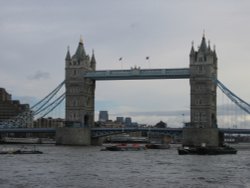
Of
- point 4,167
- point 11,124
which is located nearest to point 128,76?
point 11,124

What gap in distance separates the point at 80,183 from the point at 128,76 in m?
101

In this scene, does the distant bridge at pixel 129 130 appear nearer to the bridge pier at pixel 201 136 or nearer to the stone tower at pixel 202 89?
the bridge pier at pixel 201 136

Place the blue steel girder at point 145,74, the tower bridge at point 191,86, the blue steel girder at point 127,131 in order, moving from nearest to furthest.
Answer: the tower bridge at point 191,86
the blue steel girder at point 127,131
the blue steel girder at point 145,74

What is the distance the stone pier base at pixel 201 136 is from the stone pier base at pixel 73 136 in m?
25.9

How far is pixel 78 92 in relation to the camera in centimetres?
16038

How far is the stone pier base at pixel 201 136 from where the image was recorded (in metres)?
140

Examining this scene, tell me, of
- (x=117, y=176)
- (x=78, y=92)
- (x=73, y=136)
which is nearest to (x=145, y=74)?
(x=78, y=92)

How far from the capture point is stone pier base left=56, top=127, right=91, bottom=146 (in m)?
152

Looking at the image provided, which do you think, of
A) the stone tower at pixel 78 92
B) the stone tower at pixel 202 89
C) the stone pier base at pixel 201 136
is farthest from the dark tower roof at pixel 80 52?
the stone pier base at pixel 201 136

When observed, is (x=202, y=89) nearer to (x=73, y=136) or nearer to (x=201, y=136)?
(x=201, y=136)

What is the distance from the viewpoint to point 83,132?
501 feet

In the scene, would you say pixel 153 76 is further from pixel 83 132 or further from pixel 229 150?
pixel 229 150

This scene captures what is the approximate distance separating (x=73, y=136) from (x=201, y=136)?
32126 mm

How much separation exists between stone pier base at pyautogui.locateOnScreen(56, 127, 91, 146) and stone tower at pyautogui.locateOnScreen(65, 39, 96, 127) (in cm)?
452
